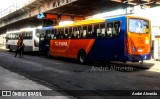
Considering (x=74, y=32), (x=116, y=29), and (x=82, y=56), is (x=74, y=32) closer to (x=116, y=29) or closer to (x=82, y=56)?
(x=82, y=56)

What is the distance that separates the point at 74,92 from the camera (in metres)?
8.62

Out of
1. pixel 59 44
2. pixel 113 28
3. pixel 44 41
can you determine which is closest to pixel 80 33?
pixel 59 44

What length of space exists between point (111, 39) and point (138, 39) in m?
1.56

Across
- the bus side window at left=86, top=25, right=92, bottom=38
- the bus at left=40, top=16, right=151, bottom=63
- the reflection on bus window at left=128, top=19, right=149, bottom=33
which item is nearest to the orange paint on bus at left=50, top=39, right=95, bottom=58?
the bus at left=40, top=16, right=151, bottom=63

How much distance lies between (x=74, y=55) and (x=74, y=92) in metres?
11.1

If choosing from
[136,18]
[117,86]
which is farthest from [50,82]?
[136,18]

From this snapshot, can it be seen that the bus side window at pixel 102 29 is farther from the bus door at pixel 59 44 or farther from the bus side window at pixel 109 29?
the bus door at pixel 59 44

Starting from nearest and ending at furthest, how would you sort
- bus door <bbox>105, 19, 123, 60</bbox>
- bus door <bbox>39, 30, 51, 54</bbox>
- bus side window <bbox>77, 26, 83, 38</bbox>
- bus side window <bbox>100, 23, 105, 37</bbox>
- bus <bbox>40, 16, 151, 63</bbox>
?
bus <bbox>40, 16, 151, 63</bbox>, bus door <bbox>105, 19, 123, 60</bbox>, bus side window <bbox>100, 23, 105, 37</bbox>, bus side window <bbox>77, 26, 83, 38</bbox>, bus door <bbox>39, 30, 51, 54</bbox>

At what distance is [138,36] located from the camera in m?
15.2

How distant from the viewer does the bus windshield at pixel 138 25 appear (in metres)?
14.9

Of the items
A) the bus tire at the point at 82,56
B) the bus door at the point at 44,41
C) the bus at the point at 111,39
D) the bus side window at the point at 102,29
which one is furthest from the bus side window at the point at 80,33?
the bus door at the point at 44,41

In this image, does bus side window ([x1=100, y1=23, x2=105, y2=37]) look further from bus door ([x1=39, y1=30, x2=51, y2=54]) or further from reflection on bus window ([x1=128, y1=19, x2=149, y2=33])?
bus door ([x1=39, y1=30, x2=51, y2=54])

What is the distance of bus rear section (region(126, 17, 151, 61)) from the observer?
14.6m

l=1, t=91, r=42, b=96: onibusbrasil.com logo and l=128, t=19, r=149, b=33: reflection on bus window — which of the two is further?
l=128, t=19, r=149, b=33: reflection on bus window
